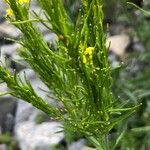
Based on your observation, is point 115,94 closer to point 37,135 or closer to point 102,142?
point 37,135

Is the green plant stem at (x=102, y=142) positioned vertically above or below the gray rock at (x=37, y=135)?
below

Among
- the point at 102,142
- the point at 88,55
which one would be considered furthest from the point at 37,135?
the point at 88,55

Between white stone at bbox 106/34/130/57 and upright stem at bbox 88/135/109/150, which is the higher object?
Answer: white stone at bbox 106/34/130/57

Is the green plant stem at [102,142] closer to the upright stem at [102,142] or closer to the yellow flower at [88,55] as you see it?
the upright stem at [102,142]

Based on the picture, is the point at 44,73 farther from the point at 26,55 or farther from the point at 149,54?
the point at 149,54

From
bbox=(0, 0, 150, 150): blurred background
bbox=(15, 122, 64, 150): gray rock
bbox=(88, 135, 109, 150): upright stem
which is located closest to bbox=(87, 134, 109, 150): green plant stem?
bbox=(88, 135, 109, 150): upright stem

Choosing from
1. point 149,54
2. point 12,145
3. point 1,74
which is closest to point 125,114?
point 1,74

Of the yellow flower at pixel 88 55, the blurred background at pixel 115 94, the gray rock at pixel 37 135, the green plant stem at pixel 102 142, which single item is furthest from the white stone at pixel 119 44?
the yellow flower at pixel 88 55

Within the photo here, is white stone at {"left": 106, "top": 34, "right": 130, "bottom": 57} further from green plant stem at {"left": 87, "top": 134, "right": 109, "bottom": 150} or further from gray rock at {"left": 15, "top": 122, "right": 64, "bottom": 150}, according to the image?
green plant stem at {"left": 87, "top": 134, "right": 109, "bottom": 150}
